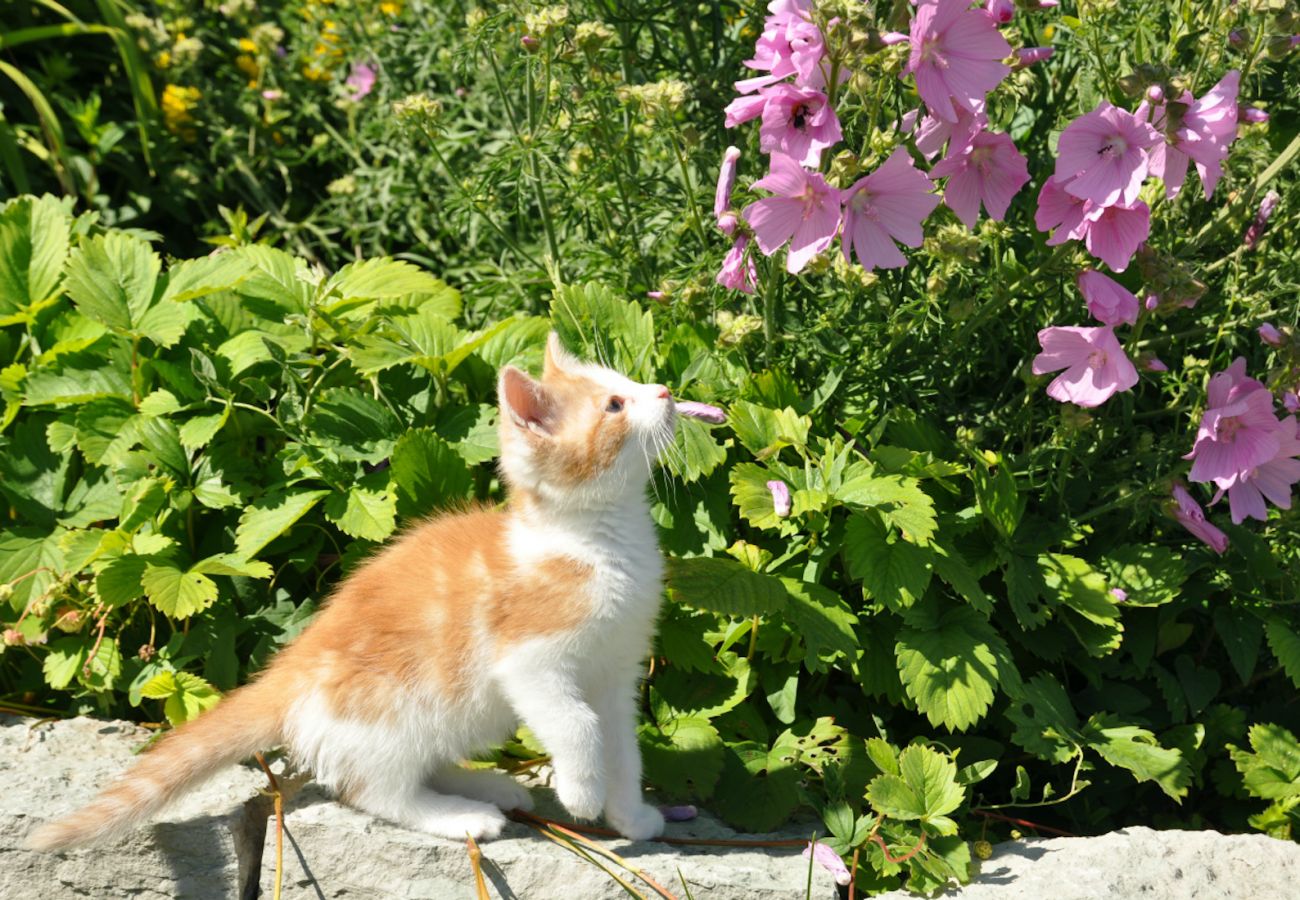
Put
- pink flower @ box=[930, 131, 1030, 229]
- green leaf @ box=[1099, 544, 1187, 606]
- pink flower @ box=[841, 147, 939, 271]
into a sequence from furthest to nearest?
1. green leaf @ box=[1099, 544, 1187, 606]
2. pink flower @ box=[930, 131, 1030, 229]
3. pink flower @ box=[841, 147, 939, 271]

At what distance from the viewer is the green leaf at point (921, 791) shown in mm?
2535

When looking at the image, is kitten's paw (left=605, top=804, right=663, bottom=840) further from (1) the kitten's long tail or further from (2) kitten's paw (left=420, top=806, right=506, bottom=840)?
(1) the kitten's long tail

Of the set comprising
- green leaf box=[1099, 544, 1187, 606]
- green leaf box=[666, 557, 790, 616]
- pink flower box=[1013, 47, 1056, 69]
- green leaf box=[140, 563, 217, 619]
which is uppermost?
pink flower box=[1013, 47, 1056, 69]

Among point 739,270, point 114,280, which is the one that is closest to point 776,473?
point 739,270

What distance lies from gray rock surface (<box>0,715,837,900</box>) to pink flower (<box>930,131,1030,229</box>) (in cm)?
134

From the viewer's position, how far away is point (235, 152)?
16.1ft

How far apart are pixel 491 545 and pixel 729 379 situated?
0.82m

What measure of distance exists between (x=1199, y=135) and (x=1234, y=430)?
0.65m

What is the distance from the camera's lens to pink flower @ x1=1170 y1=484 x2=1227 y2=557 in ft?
9.25

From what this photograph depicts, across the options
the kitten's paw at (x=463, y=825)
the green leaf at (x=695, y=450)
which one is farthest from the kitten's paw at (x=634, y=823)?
the green leaf at (x=695, y=450)

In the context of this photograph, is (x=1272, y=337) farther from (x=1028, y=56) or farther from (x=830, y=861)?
(x=830, y=861)

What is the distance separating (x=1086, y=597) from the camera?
9.28ft

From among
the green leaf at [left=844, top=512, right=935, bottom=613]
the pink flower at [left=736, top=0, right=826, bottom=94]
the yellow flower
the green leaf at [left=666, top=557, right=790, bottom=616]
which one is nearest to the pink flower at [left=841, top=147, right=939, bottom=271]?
the pink flower at [left=736, top=0, right=826, bottom=94]

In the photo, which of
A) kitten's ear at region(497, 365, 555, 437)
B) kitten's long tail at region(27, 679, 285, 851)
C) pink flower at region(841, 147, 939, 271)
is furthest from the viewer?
pink flower at region(841, 147, 939, 271)
